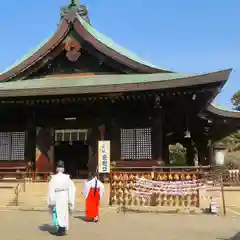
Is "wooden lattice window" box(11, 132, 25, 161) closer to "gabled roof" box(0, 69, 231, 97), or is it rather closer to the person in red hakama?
"gabled roof" box(0, 69, 231, 97)

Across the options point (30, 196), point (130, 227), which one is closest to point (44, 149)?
point (30, 196)

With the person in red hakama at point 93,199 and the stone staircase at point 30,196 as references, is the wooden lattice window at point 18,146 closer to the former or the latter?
the stone staircase at point 30,196

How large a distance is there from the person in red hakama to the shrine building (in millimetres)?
4898

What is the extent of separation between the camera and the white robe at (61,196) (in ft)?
27.6

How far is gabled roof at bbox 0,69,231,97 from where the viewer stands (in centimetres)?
1402

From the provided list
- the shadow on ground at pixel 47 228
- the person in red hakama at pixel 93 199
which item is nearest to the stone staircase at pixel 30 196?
the person in red hakama at pixel 93 199

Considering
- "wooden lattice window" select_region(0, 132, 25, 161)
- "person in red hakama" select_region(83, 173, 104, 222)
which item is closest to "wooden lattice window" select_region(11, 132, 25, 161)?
"wooden lattice window" select_region(0, 132, 25, 161)

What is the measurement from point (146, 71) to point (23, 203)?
23.8ft

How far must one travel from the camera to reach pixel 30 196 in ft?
48.3

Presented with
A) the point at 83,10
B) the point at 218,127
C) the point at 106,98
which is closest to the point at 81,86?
the point at 106,98

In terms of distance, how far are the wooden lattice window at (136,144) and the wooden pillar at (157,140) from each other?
18cm

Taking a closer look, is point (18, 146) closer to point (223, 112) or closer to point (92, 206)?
point (92, 206)

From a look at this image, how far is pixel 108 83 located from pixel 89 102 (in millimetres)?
1142

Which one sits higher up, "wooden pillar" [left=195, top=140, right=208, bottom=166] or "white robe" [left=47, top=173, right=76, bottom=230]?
"wooden pillar" [left=195, top=140, right=208, bottom=166]
